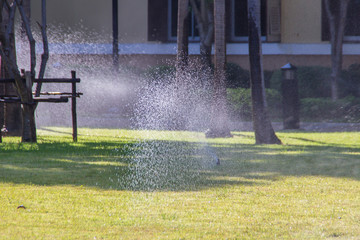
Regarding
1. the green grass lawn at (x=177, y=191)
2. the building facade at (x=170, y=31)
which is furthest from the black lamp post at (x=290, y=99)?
the building facade at (x=170, y=31)

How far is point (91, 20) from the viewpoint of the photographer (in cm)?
2711

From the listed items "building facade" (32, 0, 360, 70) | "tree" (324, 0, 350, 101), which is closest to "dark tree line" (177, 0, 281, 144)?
"tree" (324, 0, 350, 101)

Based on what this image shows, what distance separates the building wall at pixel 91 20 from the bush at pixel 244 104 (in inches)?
309

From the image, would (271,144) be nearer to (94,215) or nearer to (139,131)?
(139,131)

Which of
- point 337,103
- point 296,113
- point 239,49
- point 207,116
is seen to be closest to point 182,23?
point 207,116

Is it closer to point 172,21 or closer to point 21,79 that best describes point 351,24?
point 172,21

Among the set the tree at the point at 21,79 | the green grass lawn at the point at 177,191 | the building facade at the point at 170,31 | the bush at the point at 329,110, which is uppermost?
the building facade at the point at 170,31

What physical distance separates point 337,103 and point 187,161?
11.0 metres

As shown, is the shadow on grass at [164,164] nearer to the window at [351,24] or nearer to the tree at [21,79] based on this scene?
the tree at [21,79]

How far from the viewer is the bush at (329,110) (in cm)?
1898

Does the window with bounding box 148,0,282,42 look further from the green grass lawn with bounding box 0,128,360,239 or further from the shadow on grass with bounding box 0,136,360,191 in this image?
the green grass lawn with bounding box 0,128,360,239

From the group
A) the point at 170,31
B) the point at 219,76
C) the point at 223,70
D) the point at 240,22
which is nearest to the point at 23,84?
the point at 219,76

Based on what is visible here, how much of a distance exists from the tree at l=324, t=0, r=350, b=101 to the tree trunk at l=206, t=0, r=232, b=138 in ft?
26.3

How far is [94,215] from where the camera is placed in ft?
18.8
